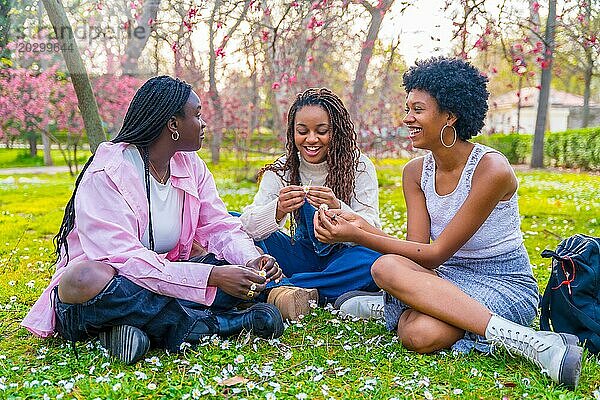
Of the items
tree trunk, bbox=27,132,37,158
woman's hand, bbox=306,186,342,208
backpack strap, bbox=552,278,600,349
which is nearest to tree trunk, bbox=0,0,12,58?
woman's hand, bbox=306,186,342,208

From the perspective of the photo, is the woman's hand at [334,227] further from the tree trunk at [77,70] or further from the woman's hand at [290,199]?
the tree trunk at [77,70]

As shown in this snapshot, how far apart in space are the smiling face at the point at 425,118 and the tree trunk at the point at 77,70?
9.55 feet

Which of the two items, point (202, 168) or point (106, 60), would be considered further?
point (106, 60)

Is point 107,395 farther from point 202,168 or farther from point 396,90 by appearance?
point 396,90

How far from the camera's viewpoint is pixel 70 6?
36.0 ft

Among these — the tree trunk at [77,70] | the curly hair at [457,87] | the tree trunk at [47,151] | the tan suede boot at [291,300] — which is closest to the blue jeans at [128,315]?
the tan suede boot at [291,300]

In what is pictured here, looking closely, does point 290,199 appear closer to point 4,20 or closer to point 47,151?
point 4,20

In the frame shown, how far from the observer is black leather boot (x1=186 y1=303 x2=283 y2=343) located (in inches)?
122

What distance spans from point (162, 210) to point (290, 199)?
2.56ft

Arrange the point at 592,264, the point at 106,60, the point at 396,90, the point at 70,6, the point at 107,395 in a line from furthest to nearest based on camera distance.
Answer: the point at 106,60
the point at 396,90
the point at 70,6
the point at 592,264
the point at 107,395

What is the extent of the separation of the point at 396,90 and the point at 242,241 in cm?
982

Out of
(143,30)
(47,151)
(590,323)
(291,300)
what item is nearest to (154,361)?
(291,300)

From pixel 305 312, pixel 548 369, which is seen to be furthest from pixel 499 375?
pixel 305 312

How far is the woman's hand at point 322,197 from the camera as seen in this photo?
358cm
